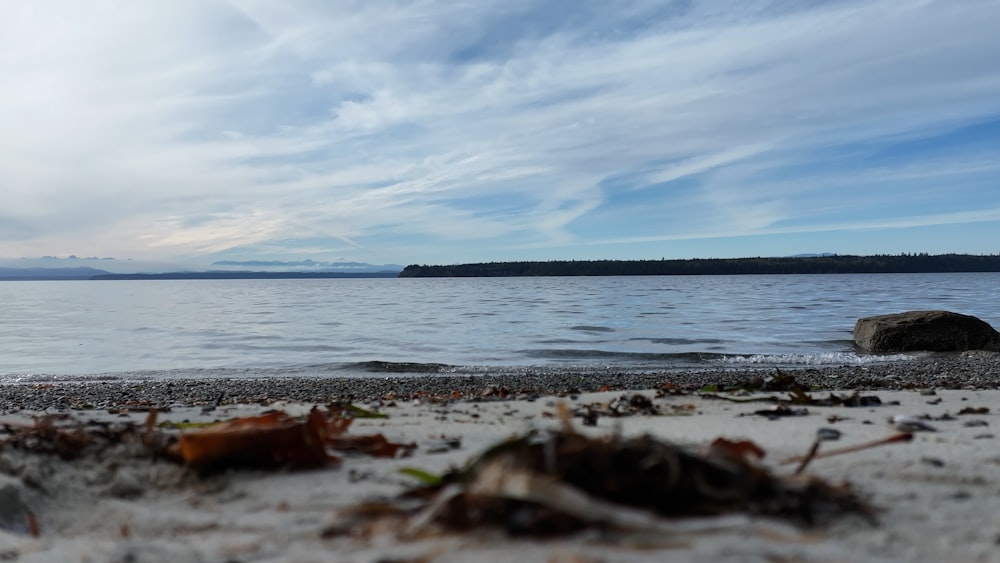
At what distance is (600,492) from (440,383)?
1017 cm

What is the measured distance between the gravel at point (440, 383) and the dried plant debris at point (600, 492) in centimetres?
752

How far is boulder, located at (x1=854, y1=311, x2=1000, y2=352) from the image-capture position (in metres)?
15.9

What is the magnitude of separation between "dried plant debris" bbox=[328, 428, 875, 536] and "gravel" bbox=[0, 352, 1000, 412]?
752cm

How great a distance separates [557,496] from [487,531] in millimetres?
210

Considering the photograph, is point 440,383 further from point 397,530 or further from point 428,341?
point 397,530

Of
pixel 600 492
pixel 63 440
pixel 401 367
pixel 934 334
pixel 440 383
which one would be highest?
pixel 600 492

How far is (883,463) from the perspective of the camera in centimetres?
268

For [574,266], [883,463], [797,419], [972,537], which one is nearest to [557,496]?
[972,537]

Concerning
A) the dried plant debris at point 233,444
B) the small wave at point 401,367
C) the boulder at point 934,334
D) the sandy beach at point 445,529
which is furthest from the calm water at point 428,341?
the dried plant debris at point 233,444

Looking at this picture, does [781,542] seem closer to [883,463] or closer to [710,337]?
[883,463]

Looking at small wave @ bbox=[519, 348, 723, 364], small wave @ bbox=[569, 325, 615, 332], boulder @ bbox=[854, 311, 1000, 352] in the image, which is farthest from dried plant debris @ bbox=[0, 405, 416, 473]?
small wave @ bbox=[569, 325, 615, 332]

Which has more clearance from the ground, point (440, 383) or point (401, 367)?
point (440, 383)

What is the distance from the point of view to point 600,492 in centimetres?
196

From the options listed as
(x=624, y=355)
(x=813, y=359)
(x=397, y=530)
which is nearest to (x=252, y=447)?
(x=397, y=530)
